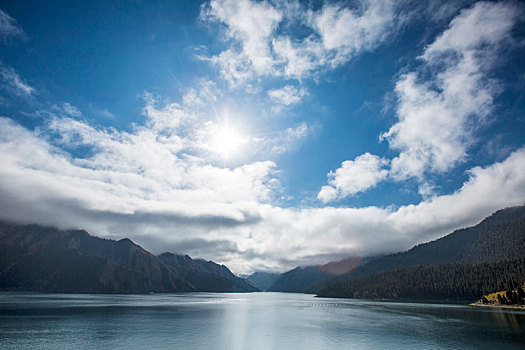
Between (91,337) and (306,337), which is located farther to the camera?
(306,337)

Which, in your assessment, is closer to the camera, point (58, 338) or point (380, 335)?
point (58, 338)

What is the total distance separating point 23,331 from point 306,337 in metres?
84.2

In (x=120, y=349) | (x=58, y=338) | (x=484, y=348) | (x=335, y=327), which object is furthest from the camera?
(x=335, y=327)

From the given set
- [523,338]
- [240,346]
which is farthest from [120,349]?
[523,338]

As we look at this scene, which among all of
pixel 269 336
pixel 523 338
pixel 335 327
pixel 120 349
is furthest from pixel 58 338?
pixel 523 338

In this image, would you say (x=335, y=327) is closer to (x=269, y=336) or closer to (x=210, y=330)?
(x=269, y=336)

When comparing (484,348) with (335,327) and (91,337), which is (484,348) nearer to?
(335,327)

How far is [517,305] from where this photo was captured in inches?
7662

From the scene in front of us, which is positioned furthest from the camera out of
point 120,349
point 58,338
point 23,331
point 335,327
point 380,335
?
point 335,327

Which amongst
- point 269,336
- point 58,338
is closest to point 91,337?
point 58,338

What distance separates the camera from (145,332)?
9469 centimetres

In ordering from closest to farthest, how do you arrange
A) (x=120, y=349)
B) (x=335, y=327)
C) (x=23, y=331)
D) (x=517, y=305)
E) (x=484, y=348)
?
(x=120, y=349)
(x=484, y=348)
(x=23, y=331)
(x=335, y=327)
(x=517, y=305)

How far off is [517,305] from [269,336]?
632 feet

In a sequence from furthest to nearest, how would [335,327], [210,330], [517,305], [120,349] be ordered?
1. [517,305]
2. [335,327]
3. [210,330]
4. [120,349]
